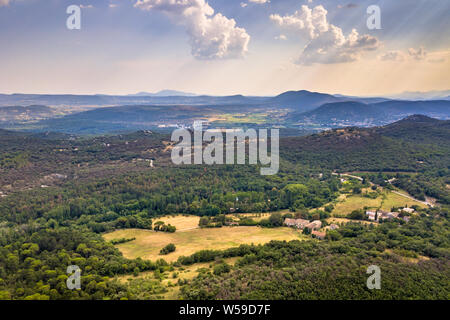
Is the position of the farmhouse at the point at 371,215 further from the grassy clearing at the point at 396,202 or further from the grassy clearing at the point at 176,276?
the grassy clearing at the point at 176,276

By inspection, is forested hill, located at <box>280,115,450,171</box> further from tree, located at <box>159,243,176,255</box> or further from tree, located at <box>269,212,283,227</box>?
tree, located at <box>159,243,176,255</box>

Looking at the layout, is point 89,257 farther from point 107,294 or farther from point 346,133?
point 346,133

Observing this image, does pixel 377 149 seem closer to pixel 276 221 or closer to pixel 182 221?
pixel 276 221

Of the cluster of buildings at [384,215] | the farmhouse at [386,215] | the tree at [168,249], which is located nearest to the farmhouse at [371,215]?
the cluster of buildings at [384,215]

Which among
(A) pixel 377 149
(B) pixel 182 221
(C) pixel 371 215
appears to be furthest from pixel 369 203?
(A) pixel 377 149

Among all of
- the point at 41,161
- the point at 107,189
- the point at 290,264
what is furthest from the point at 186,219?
the point at 41,161

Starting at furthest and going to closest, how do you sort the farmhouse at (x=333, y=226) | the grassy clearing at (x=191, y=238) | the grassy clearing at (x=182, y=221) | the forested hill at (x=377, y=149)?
the forested hill at (x=377, y=149)
the grassy clearing at (x=182, y=221)
the farmhouse at (x=333, y=226)
the grassy clearing at (x=191, y=238)

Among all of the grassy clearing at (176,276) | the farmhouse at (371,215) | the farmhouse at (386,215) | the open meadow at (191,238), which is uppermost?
the farmhouse at (386,215)
